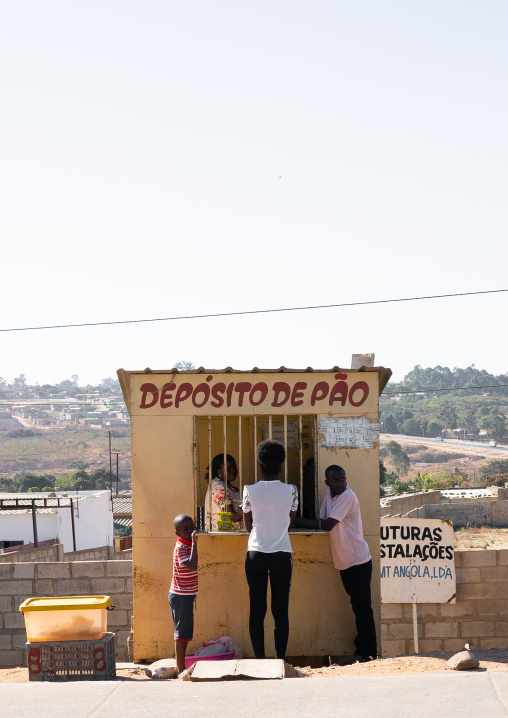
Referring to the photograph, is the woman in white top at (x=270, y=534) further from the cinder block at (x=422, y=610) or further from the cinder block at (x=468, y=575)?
the cinder block at (x=468, y=575)

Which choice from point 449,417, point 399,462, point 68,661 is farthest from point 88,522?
point 449,417

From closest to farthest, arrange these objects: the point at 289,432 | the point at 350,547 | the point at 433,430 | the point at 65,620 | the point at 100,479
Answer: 1. the point at 65,620
2. the point at 350,547
3. the point at 289,432
4. the point at 100,479
5. the point at 433,430

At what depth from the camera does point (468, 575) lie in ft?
32.8

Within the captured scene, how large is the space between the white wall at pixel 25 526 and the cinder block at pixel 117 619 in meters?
27.0

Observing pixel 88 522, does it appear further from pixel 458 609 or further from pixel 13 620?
pixel 458 609

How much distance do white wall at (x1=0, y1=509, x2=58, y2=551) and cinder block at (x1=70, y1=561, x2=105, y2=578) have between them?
26.9 meters

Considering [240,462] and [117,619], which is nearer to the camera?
[240,462]

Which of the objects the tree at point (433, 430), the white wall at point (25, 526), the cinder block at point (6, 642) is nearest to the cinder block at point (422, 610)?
the cinder block at point (6, 642)

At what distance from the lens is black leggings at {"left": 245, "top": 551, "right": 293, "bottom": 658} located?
7.09m

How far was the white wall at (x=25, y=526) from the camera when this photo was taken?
36531mm

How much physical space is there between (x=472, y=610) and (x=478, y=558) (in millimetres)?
571

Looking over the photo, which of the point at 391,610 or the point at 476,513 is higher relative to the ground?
the point at 391,610

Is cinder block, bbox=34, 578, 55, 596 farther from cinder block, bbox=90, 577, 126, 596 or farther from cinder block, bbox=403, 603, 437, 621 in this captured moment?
cinder block, bbox=403, 603, 437, 621

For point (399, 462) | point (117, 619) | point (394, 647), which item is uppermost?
point (117, 619)
